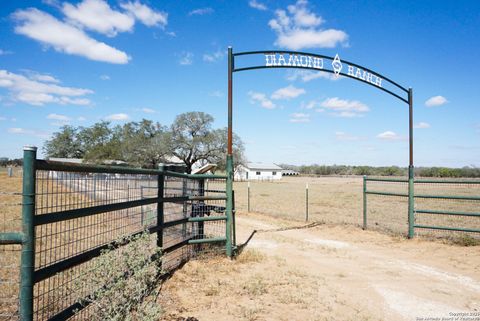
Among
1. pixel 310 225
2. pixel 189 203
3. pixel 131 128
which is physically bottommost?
pixel 310 225

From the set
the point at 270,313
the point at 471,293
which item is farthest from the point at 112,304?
the point at 471,293

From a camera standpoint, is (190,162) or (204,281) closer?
(204,281)

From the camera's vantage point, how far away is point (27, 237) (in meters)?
2.72

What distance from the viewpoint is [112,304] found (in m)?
3.21

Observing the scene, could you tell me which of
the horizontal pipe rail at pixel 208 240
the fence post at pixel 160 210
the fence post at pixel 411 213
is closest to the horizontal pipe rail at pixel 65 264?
the fence post at pixel 160 210

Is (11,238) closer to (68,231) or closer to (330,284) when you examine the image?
(68,231)

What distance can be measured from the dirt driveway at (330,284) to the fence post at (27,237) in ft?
5.39

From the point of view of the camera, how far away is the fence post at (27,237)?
2701mm

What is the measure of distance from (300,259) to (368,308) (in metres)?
2.54

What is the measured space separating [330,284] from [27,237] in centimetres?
440

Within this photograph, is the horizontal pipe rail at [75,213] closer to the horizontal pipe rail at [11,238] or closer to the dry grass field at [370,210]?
the horizontal pipe rail at [11,238]

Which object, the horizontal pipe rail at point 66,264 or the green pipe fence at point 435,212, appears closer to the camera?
the horizontal pipe rail at point 66,264

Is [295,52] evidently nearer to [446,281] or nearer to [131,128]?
[446,281]

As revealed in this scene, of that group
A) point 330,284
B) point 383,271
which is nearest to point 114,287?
point 330,284
